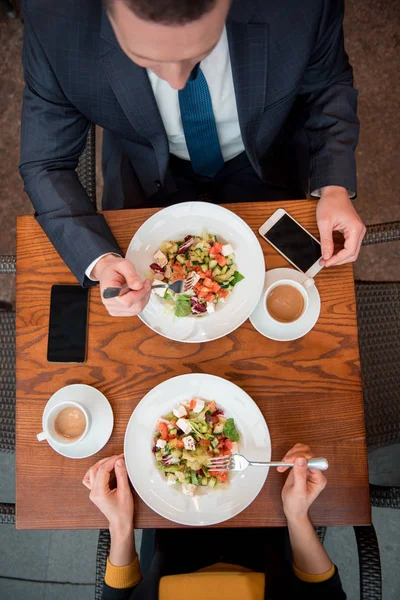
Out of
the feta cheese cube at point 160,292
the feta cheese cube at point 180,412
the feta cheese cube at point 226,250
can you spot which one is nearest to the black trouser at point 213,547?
the feta cheese cube at point 180,412

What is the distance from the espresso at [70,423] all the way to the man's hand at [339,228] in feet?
2.49

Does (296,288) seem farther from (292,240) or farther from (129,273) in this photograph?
(129,273)

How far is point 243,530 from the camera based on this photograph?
4.81ft

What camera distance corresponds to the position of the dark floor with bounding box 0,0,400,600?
2.15m

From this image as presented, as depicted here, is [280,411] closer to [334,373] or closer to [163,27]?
[334,373]

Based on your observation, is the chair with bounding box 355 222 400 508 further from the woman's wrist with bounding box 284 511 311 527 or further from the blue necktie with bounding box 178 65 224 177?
the blue necktie with bounding box 178 65 224 177

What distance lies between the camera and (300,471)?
3.77 feet

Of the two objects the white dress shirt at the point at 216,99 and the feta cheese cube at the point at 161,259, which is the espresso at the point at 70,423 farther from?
the white dress shirt at the point at 216,99

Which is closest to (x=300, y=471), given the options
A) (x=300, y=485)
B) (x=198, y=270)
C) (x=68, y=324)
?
(x=300, y=485)

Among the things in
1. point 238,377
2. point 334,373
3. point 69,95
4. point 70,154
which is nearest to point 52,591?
point 238,377

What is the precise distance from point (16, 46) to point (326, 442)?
252cm

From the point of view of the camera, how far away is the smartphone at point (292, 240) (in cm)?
132

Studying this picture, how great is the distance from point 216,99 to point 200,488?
101cm

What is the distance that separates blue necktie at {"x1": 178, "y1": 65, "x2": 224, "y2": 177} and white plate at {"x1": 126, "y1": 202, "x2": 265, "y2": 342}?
0.79 feet
